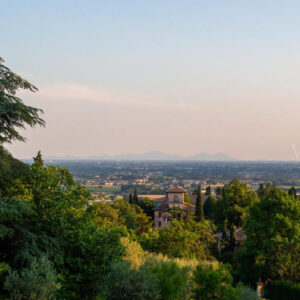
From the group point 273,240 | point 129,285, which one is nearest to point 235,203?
point 273,240

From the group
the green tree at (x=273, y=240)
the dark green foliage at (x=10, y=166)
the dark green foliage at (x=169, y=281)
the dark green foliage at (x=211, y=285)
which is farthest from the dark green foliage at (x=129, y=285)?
the green tree at (x=273, y=240)

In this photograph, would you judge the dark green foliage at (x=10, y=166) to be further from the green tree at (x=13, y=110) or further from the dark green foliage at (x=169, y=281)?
the dark green foliage at (x=169, y=281)

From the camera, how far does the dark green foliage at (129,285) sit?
1346 centimetres

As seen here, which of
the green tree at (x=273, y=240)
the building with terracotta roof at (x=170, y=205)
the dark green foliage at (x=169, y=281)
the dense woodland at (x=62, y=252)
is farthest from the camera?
the building with terracotta roof at (x=170, y=205)

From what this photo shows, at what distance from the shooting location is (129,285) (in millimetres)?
13453

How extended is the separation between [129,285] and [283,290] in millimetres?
12770

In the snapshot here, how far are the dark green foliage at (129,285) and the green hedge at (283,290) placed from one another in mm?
11461

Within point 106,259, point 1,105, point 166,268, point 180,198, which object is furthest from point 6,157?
point 180,198

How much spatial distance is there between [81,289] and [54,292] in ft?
12.7

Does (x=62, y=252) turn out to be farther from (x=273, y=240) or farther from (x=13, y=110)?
(x=273, y=240)

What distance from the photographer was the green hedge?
2236 cm

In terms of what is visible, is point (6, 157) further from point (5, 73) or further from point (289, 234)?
point (289, 234)

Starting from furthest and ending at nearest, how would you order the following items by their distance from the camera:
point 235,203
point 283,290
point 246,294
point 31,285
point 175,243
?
1. point 235,203
2. point 175,243
3. point 283,290
4. point 246,294
5. point 31,285

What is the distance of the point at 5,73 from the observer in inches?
543
